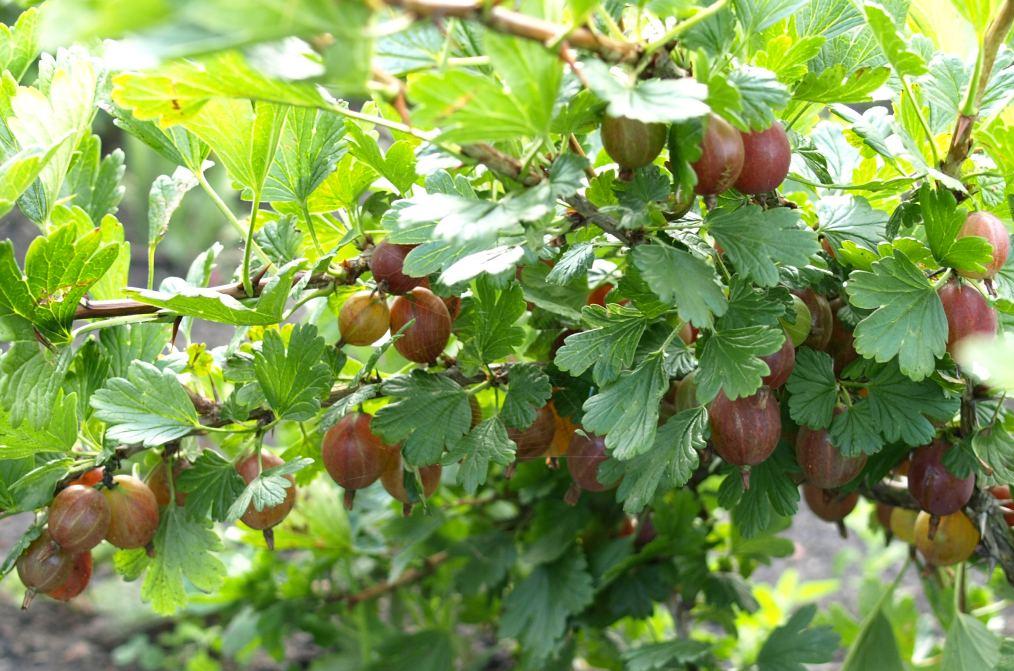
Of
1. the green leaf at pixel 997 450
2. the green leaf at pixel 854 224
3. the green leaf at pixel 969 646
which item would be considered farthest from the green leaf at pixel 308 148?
the green leaf at pixel 969 646

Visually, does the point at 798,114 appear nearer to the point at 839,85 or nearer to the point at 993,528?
the point at 839,85

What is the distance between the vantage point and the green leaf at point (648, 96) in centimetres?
38

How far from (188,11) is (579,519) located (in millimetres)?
708

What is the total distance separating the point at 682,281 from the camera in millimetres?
470

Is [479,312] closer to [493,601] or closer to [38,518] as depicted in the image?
[38,518]

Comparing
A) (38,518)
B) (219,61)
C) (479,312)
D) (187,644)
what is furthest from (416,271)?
(187,644)

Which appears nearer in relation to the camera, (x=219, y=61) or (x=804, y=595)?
(x=219, y=61)

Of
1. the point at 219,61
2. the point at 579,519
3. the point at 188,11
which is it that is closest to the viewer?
the point at 188,11

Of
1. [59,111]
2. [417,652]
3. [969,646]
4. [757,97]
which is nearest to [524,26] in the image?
[757,97]

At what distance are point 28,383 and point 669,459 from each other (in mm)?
376

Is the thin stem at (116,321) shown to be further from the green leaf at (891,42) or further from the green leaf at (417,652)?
the green leaf at (417,652)

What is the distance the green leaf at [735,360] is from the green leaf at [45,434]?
0.37 m

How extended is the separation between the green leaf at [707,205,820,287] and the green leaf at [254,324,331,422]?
250mm

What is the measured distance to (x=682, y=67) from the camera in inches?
18.9
